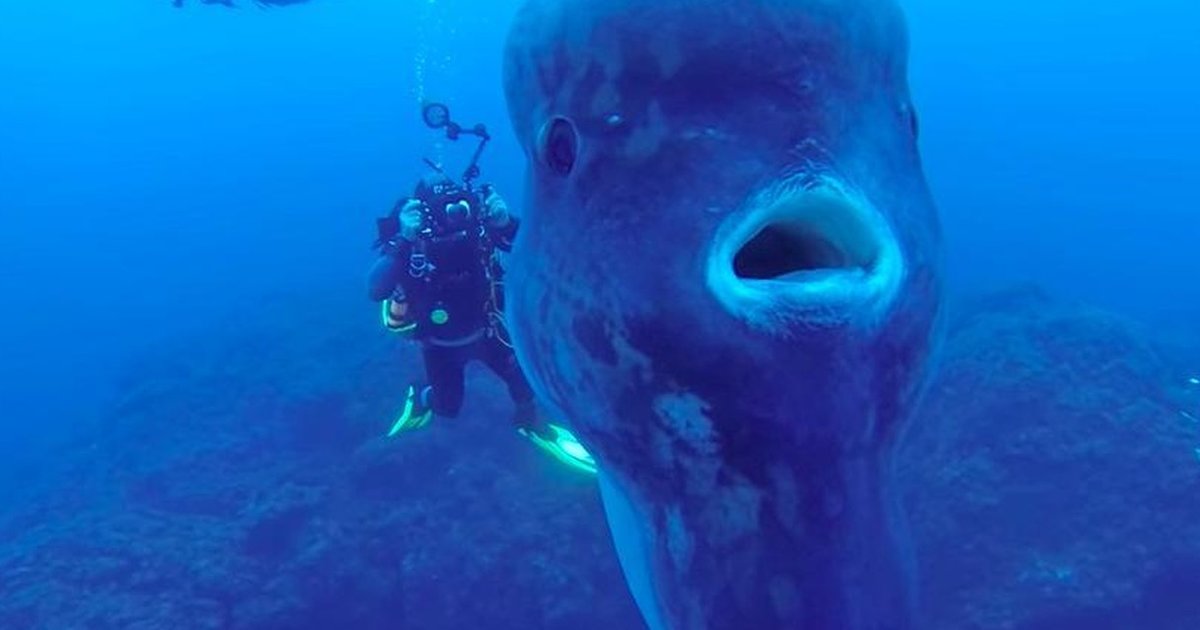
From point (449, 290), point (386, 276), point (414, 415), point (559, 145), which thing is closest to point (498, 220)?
point (449, 290)

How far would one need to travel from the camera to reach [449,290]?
6508 mm

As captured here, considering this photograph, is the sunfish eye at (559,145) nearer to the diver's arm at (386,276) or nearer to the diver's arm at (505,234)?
the diver's arm at (505,234)

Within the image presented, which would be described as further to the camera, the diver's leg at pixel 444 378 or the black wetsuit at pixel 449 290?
the diver's leg at pixel 444 378

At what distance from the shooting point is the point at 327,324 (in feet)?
60.6

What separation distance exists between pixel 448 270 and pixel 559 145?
4.44 meters

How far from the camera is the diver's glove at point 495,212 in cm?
606

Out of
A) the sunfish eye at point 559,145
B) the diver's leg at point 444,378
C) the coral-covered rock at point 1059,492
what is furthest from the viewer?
the coral-covered rock at point 1059,492

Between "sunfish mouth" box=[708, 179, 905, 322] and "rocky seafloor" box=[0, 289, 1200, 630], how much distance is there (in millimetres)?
7438

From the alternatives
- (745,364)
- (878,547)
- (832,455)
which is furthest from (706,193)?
(878,547)

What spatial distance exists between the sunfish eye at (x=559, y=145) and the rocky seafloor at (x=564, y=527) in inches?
280

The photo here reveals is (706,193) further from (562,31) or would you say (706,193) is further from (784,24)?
(562,31)

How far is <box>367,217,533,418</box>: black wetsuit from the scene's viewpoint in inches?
245

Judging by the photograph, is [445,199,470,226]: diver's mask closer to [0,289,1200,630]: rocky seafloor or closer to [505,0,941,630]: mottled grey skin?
[0,289,1200,630]: rocky seafloor

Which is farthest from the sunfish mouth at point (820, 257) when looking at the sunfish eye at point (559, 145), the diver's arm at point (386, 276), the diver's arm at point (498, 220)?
the diver's arm at point (386, 276)
